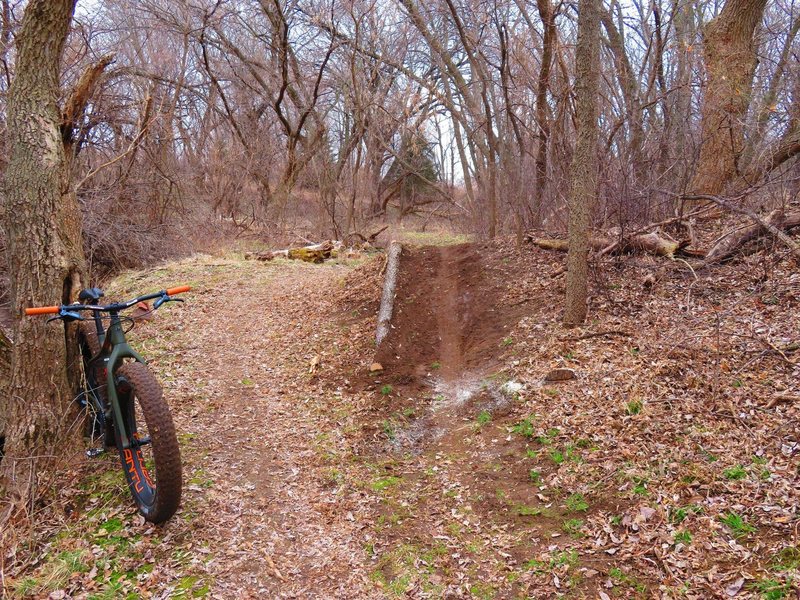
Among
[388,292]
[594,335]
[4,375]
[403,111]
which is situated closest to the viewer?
[4,375]

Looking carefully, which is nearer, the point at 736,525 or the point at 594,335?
the point at 736,525

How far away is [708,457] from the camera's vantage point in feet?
12.1

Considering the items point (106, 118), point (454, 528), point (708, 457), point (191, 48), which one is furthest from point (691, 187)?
point (191, 48)

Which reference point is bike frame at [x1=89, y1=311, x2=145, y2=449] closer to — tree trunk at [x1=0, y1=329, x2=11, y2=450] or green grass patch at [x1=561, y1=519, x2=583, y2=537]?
tree trunk at [x1=0, y1=329, x2=11, y2=450]

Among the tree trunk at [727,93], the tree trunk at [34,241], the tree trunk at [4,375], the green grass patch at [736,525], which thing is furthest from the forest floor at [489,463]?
the tree trunk at [727,93]

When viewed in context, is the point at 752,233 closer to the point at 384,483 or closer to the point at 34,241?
the point at 384,483

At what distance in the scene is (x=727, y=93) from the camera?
7758mm

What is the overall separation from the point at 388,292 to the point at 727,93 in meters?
5.78

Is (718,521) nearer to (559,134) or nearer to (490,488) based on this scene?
(490,488)

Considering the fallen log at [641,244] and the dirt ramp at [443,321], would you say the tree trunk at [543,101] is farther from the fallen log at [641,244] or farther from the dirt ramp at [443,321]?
the fallen log at [641,244]

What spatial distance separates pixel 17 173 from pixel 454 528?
4.33 meters

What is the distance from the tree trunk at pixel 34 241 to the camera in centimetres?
418

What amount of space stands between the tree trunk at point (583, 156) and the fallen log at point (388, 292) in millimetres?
2415

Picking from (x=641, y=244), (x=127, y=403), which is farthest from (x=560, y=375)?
(x=127, y=403)
